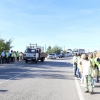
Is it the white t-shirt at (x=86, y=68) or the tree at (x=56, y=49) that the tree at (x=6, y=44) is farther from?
the tree at (x=56, y=49)

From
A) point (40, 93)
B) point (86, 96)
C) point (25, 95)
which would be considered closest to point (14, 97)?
point (25, 95)

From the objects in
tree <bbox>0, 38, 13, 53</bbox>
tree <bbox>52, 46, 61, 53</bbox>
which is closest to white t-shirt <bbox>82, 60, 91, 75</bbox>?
tree <bbox>0, 38, 13, 53</bbox>

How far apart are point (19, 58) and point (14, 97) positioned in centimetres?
3391

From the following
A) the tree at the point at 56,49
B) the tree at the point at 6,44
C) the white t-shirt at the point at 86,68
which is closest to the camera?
the white t-shirt at the point at 86,68

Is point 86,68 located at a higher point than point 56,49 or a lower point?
lower

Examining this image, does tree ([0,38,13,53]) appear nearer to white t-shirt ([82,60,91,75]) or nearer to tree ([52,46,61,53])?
white t-shirt ([82,60,91,75])

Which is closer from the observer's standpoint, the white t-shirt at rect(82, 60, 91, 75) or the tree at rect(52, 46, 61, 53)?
the white t-shirt at rect(82, 60, 91, 75)

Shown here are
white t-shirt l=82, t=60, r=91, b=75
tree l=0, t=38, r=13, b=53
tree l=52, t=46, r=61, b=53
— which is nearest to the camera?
white t-shirt l=82, t=60, r=91, b=75

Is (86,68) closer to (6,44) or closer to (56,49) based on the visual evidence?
(6,44)

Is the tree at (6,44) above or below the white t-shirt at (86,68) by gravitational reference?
above

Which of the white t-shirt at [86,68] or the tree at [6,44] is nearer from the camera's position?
the white t-shirt at [86,68]

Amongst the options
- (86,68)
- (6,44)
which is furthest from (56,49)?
(86,68)

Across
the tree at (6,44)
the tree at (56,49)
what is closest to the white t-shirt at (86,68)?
the tree at (6,44)

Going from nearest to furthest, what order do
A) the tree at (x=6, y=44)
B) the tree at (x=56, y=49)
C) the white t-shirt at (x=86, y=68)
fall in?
the white t-shirt at (x=86, y=68) → the tree at (x=6, y=44) → the tree at (x=56, y=49)
